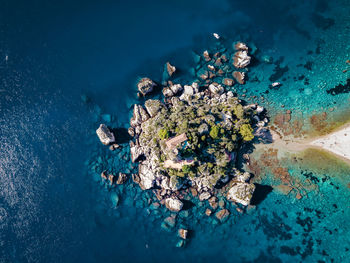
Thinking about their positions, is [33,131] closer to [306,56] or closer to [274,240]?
[274,240]

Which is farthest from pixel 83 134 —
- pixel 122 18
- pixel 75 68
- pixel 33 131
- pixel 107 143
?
pixel 122 18

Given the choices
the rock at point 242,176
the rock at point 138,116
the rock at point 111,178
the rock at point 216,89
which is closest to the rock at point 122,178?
the rock at point 111,178

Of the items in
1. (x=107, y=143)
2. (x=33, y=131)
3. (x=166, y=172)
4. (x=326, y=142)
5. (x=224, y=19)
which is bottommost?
(x=326, y=142)

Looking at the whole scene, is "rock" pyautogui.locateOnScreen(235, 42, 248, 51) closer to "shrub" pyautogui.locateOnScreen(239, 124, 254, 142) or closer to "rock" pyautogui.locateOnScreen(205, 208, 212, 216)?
"shrub" pyautogui.locateOnScreen(239, 124, 254, 142)

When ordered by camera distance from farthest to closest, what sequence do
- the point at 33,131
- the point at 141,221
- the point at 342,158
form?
the point at 33,131 → the point at 141,221 → the point at 342,158

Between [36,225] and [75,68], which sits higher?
[75,68]

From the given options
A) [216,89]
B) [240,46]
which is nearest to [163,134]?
[216,89]
